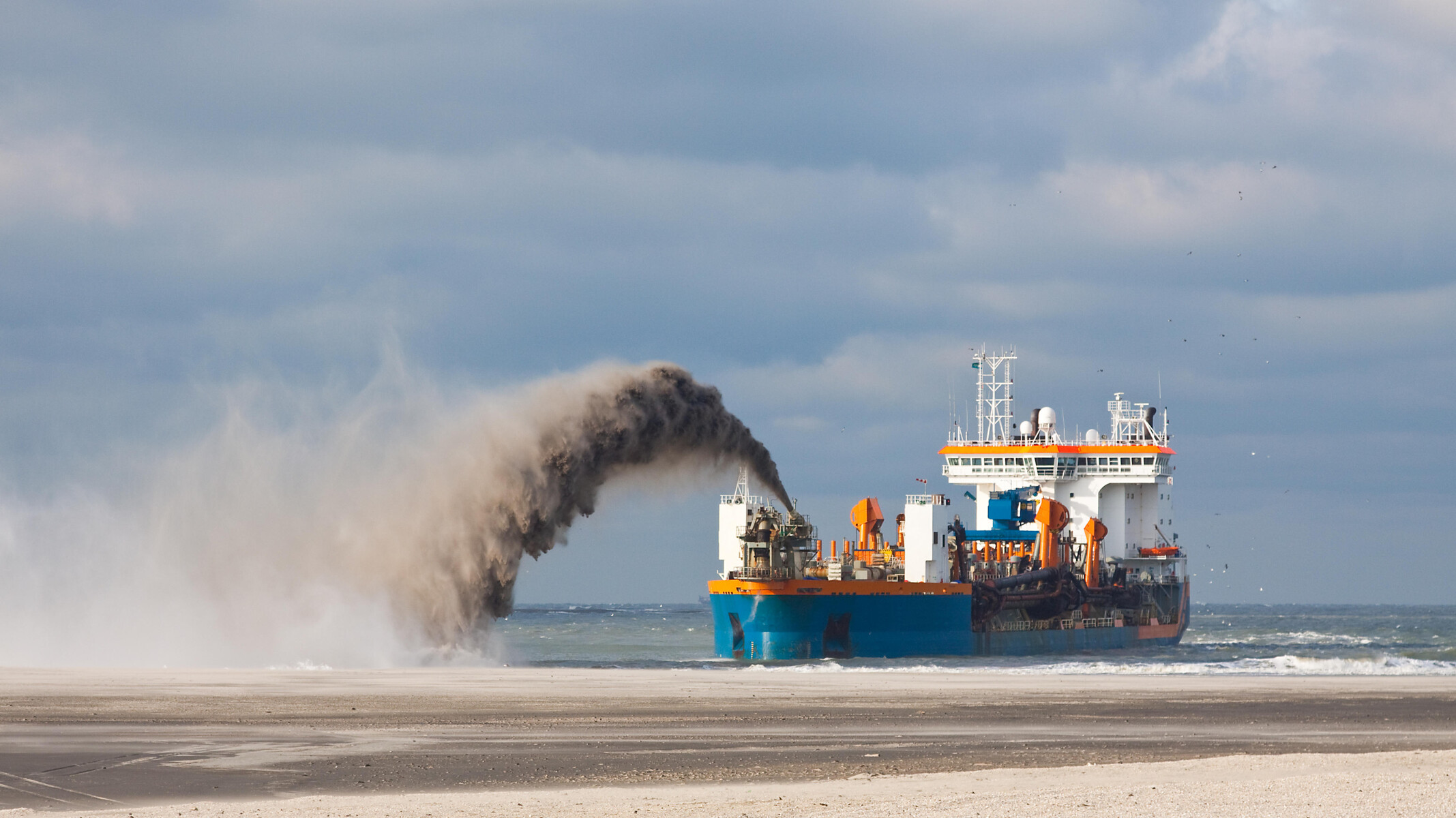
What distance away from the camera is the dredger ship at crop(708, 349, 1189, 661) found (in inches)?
1719

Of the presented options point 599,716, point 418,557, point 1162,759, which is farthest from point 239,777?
point 418,557

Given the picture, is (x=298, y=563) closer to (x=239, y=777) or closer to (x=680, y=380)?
(x=680, y=380)

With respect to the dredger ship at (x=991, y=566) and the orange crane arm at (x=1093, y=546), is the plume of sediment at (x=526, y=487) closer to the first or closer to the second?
the dredger ship at (x=991, y=566)

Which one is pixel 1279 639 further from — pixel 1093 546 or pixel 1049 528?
pixel 1049 528

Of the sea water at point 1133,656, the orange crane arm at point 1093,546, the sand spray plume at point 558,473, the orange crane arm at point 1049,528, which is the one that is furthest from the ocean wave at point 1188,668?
the orange crane arm at point 1093,546

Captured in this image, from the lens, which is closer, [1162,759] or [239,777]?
[239,777]

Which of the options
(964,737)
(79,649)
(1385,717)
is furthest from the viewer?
(79,649)

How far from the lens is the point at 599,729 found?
20.0 m

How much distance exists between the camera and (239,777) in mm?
14703

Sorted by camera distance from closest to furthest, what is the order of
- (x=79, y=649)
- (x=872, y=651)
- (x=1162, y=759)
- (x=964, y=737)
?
(x=1162, y=759), (x=964, y=737), (x=79, y=649), (x=872, y=651)

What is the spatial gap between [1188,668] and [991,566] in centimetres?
1739

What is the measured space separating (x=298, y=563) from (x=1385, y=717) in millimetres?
23340

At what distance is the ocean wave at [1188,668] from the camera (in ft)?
120

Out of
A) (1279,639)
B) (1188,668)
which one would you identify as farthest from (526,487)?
(1279,639)
